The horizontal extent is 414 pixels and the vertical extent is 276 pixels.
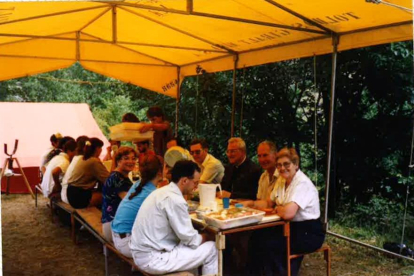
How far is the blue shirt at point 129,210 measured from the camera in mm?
3164

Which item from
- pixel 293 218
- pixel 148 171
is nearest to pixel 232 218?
pixel 293 218

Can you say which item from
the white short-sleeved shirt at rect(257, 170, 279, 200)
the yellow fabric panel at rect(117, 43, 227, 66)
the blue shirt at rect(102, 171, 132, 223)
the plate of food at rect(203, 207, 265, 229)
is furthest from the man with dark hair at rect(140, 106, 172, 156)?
the plate of food at rect(203, 207, 265, 229)

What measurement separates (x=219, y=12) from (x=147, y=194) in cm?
217

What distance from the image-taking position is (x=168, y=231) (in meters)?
2.86

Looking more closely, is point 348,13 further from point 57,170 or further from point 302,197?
point 57,170

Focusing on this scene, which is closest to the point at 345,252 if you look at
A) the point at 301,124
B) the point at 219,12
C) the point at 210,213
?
the point at 210,213

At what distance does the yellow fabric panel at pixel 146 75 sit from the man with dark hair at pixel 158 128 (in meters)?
2.23

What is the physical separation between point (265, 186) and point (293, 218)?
716 millimetres

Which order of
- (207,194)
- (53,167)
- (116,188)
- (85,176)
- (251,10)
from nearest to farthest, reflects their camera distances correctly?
(207,194), (116,188), (251,10), (85,176), (53,167)

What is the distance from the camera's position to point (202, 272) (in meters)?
3.08

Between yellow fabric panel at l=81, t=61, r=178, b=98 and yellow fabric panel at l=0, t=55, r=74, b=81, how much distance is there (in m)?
0.78

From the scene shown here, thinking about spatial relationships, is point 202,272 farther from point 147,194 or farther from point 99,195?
point 99,195

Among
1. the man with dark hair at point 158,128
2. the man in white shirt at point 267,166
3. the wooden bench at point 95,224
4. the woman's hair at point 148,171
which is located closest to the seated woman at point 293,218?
the man in white shirt at point 267,166

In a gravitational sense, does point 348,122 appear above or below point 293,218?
above
